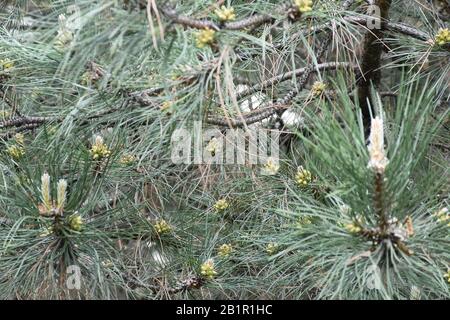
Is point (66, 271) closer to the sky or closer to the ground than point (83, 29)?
closer to the ground

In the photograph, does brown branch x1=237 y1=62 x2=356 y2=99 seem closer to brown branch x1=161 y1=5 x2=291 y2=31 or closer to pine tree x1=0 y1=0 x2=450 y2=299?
pine tree x1=0 y1=0 x2=450 y2=299

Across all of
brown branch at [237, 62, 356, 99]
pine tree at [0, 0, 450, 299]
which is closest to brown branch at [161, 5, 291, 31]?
pine tree at [0, 0, 450, 299]

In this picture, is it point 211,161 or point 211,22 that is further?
point 211,161

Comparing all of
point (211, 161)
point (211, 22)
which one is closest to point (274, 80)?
point (211, 161)

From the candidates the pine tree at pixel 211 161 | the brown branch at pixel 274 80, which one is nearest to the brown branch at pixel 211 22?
the pine tree at pixel 211 161

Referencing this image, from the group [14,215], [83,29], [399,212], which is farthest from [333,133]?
[14,215]

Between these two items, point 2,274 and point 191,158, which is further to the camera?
point 191,158

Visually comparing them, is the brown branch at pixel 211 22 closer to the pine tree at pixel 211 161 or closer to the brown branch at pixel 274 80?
the pine tree at pixel 211 161

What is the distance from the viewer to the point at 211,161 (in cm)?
154

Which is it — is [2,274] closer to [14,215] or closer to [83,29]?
[14,215]

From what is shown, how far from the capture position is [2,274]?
131 centimetres

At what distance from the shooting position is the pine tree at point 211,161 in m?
1.02

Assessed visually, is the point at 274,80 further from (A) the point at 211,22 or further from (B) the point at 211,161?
(A) the point at 211,22
